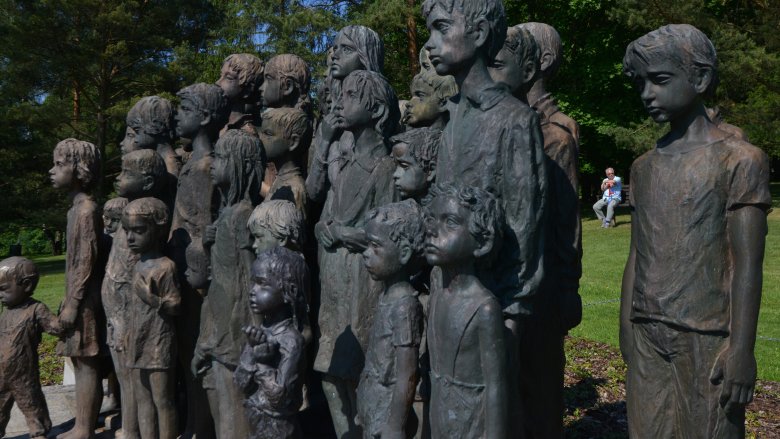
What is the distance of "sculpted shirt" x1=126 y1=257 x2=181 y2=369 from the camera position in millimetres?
5586

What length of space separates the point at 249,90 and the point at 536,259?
13.1ft

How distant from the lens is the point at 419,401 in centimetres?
455

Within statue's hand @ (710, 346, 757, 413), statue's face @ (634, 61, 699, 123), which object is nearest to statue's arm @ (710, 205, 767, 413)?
statue's hand @ (710, 346, 757, 413)

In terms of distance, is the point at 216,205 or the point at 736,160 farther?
the point at 216,205

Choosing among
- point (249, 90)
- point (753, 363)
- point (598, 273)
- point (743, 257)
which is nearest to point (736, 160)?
point (743, 257)

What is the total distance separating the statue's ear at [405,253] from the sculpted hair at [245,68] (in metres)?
3.44

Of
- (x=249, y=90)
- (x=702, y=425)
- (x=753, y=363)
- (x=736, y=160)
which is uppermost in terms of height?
(x=249, y=90)

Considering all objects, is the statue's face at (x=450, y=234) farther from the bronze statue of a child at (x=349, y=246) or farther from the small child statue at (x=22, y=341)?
the small child statue at (x=22, y=341)

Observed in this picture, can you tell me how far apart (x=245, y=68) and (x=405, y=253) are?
11.3ft

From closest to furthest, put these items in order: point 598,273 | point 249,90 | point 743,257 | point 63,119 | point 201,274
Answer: point 743,257 → point 201,274 → point 249,90 → point 598,273 → point 63,119

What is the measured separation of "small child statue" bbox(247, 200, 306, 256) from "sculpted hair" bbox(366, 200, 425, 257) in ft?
3.18

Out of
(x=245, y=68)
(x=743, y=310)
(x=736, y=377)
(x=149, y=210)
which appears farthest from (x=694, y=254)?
(x=245, y=68)

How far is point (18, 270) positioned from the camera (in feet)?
20.2

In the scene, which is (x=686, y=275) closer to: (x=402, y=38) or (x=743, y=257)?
(x=743, y=257)
